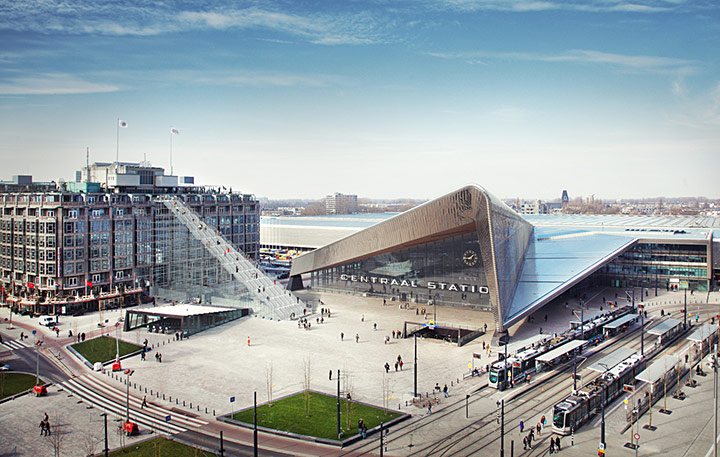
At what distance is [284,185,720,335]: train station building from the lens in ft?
173

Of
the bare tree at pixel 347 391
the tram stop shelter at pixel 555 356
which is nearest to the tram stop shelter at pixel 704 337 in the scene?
the tram stop shelter at pixel 555 356

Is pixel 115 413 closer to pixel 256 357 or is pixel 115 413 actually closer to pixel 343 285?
pixel 256 357

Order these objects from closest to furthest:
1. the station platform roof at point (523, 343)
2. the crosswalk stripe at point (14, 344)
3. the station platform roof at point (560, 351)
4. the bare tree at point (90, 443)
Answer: the bare tree at point (90, 443) → the station platform roof at point (560, 351) → the station platform roof at point (523, 343) → the crosswalk stripe at point (14, 344)

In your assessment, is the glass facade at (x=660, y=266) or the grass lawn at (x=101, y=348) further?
the glass facade at (x=660, y=266)

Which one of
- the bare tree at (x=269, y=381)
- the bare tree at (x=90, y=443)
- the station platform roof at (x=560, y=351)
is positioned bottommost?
the bare tree at (x=90, y=443)

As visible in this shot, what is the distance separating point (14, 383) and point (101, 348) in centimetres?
898

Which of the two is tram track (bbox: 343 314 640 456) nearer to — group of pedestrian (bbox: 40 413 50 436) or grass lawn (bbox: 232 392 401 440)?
grass lawn (bbox: 232 392 401 440)

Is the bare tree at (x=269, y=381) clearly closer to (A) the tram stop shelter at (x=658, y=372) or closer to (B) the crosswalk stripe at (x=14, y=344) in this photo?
(A) the tram stop shelter at (x=658, y=372)

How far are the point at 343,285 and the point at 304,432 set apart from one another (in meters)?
45.7

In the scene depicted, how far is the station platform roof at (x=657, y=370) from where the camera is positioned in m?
35.6

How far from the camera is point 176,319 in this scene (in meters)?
55.1

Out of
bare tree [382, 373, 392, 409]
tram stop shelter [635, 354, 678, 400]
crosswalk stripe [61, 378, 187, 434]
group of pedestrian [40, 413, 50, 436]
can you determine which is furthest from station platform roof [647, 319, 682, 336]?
group of pedestrian [40, 413, 50, 436]

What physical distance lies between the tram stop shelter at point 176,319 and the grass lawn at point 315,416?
71.5 feet

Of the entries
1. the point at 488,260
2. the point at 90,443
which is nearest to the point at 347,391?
the point at 90,443
